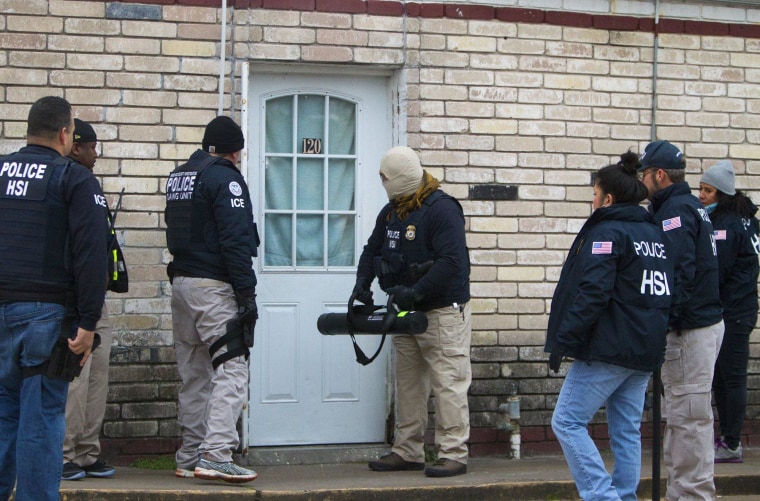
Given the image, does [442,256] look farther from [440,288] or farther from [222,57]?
[222,57]

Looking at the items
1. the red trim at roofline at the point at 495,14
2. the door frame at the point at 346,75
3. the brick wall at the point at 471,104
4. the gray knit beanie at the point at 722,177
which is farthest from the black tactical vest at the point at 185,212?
the gray knit beanie at the point at 722,177

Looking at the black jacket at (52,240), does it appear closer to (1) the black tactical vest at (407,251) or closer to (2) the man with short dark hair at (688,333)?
(1) the black tactical vest at (407,251)

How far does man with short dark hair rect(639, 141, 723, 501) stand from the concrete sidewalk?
0.93 meters

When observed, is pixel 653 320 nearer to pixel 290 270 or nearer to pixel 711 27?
pixel 290 270

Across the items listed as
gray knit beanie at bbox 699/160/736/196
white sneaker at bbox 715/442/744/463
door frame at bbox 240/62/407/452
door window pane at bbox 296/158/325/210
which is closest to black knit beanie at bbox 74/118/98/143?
door frame at bbox 240/62/407/452

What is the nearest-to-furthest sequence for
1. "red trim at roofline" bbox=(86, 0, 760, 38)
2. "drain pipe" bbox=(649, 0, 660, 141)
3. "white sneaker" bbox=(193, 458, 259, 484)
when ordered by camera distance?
"white sneaker" bbox=(193, 458, 259, 484) → "red trim at roofline" bbox=(86, 0, 760, 38) → "drain pipe" bbox=(649, 0, 660, 141)

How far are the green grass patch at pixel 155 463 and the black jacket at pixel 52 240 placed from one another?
2359 mm

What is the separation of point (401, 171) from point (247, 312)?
1.32 metres

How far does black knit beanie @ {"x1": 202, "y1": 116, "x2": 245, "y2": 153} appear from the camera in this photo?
6.47 meters

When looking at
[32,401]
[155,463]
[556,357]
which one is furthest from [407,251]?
[32,401]

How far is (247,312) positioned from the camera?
6.24m

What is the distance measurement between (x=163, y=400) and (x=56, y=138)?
8.26 ft

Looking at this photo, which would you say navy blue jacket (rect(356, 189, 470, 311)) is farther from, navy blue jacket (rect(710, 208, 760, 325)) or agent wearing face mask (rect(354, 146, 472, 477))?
navy blue jacket (rect(710, 208, 760, 325))

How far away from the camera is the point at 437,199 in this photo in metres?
6.79
